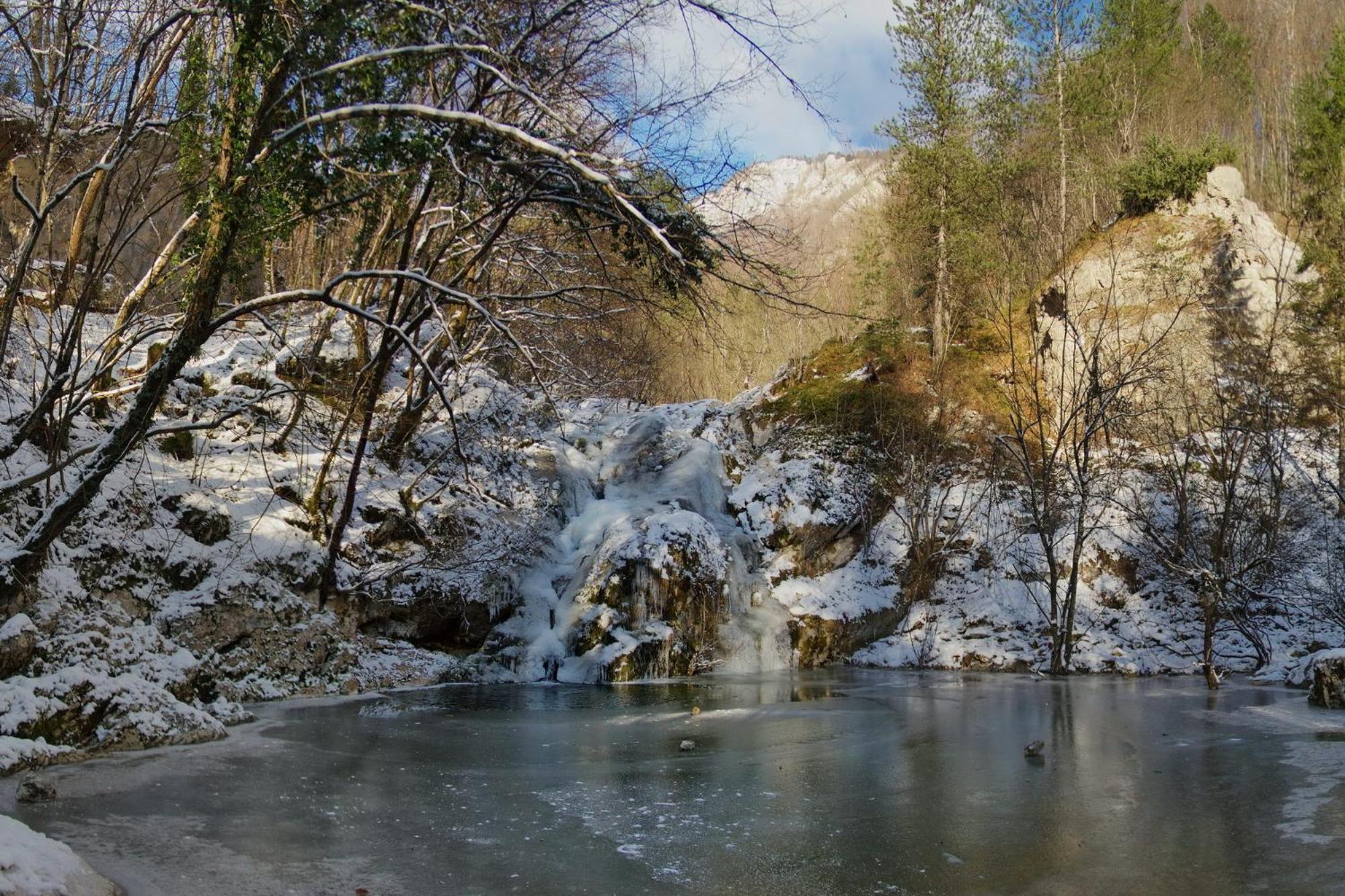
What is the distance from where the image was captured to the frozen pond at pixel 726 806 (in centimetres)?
414

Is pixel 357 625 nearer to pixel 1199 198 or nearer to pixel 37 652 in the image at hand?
pixel 37 652

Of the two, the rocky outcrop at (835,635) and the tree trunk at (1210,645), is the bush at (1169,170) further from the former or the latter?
the tree trunk at (1210,645)

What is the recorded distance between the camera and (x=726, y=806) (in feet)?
18.3

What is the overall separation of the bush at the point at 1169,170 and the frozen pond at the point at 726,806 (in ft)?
55.5

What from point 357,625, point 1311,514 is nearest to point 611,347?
point 357,625

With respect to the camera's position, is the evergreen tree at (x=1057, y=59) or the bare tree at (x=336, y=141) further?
the evergreen tree at (x=1057, y=59)

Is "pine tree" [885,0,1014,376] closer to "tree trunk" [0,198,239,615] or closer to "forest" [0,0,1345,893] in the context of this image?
"forest" [0,0,1345,893]

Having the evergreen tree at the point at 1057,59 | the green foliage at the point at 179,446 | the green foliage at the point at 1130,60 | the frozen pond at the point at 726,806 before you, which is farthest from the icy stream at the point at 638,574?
the green foliage at the point at 1130,60

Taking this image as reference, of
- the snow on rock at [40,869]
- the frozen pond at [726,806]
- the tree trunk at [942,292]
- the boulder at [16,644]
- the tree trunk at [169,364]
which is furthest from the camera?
the tree trunk at [942,292]

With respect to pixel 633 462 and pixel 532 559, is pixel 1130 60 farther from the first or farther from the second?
pixel 532 559

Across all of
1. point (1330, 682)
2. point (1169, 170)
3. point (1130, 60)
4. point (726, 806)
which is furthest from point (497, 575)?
point (1130, 60)

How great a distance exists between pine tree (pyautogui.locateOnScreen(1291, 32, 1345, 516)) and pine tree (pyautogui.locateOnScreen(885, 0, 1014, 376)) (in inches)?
291

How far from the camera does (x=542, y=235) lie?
12758 mm

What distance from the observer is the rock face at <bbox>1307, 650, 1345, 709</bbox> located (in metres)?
9.11
